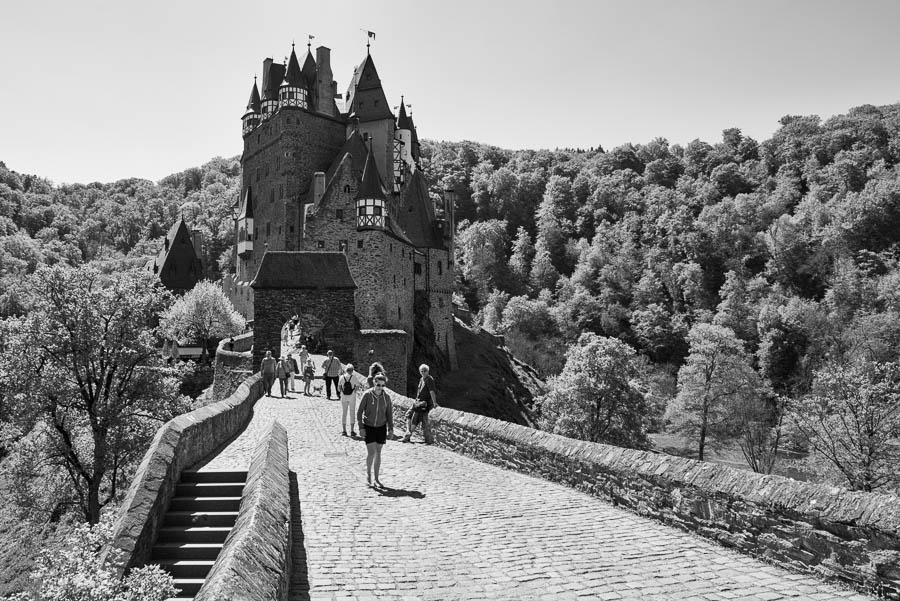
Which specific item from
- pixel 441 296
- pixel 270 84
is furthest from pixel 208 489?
pixel 270 84

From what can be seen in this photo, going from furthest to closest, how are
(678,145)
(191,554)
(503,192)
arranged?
(678,145), (503,192), (191,554)

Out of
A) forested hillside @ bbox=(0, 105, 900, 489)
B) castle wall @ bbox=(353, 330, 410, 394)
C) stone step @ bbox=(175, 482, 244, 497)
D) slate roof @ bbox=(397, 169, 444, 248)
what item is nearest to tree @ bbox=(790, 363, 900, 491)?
forested hillside @ bbox=(0, 105, 900, 489)

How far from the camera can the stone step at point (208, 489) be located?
8.77 metres

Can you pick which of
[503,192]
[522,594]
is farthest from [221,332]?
[503,192]

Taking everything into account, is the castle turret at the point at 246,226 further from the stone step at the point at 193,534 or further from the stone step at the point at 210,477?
the stone step at the point at 193,534

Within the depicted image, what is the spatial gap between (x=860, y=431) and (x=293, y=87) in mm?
47220

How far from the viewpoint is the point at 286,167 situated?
176 ft

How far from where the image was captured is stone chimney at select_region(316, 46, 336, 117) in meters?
56.2

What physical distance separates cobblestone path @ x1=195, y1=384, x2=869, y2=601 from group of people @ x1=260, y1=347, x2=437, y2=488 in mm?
705

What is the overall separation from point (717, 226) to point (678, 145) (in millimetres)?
56921

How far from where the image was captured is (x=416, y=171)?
55688mm

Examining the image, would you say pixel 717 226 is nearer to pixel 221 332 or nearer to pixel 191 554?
pixel 221 332

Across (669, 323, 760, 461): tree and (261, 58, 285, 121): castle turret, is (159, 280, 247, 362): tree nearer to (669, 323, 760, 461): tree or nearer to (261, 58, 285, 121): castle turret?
(261, 58, 285, 121): castle turret

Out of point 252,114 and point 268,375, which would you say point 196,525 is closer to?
point 268,375
